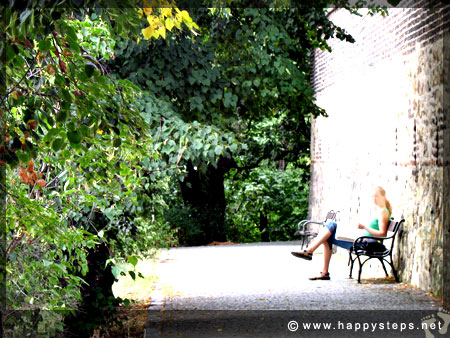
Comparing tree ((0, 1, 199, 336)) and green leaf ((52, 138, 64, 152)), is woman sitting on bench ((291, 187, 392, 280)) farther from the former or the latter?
green leaf ((52, 138, 64, 152))

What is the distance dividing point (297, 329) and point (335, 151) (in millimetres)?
8156

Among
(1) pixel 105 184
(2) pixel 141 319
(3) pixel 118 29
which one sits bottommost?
(2) pixel 141 319

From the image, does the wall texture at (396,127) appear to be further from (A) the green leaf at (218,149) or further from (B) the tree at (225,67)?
(A) the green leaf at (218,149)

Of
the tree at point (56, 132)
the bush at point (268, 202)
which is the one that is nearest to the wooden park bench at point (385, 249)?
the tree at point (56, 132)

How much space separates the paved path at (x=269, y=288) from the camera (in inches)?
297

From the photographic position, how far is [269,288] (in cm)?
896

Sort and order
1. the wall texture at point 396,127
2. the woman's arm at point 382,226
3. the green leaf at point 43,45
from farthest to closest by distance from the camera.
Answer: the woman's arm at point 382,226 → the wall texture at point 396,127 → the green leaf at point 43,45

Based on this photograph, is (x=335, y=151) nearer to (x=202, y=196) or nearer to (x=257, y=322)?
(x=202, y=196)

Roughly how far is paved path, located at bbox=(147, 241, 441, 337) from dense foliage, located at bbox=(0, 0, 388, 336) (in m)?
0.88

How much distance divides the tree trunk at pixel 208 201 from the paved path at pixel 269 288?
5.42 m

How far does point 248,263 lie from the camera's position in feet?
38.7

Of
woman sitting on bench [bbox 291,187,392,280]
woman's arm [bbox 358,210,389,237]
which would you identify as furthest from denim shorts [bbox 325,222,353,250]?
woman's arm [bbox 358,210,389,237]

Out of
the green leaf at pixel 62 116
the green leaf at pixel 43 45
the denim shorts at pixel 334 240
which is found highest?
the green leaf at pixel 43 45

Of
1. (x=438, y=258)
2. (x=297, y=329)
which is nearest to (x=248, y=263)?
(x=438, y=258)
